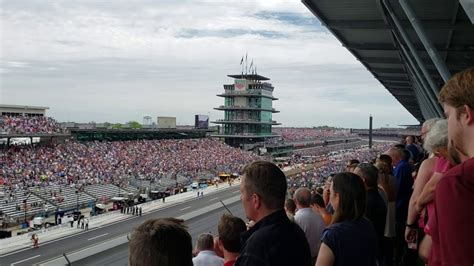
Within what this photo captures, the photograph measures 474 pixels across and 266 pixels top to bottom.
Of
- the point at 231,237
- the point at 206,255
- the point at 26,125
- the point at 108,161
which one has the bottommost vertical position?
the point at 108,161

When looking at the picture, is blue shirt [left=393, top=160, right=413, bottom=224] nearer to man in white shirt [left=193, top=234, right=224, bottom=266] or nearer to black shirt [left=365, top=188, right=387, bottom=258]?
black shirt [left=365, top=188, right=387, bottom=258]

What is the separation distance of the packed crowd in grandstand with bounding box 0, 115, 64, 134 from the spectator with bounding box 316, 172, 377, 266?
40.1m

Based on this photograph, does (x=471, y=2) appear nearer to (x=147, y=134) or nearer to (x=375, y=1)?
(x=375, y=1)

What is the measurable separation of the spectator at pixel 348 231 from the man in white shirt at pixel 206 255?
3.96 ft

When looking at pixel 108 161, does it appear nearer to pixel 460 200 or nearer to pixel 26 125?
pixel 26 125

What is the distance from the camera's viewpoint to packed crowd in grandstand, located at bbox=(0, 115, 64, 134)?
3997 centimetres

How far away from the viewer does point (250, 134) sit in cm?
A: 8656

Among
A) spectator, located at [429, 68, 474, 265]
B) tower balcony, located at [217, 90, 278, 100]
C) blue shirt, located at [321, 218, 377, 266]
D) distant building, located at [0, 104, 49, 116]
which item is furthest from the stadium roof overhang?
tower balcony, located at [217, 90, 278, 100]

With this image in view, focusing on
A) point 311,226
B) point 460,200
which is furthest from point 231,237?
point 460,200

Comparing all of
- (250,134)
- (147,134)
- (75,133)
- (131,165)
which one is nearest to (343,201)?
(131,165)

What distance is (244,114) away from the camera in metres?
87.6

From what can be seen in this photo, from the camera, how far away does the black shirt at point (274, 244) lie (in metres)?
2.38

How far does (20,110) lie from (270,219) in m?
61.7

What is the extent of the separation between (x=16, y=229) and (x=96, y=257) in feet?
24.3
